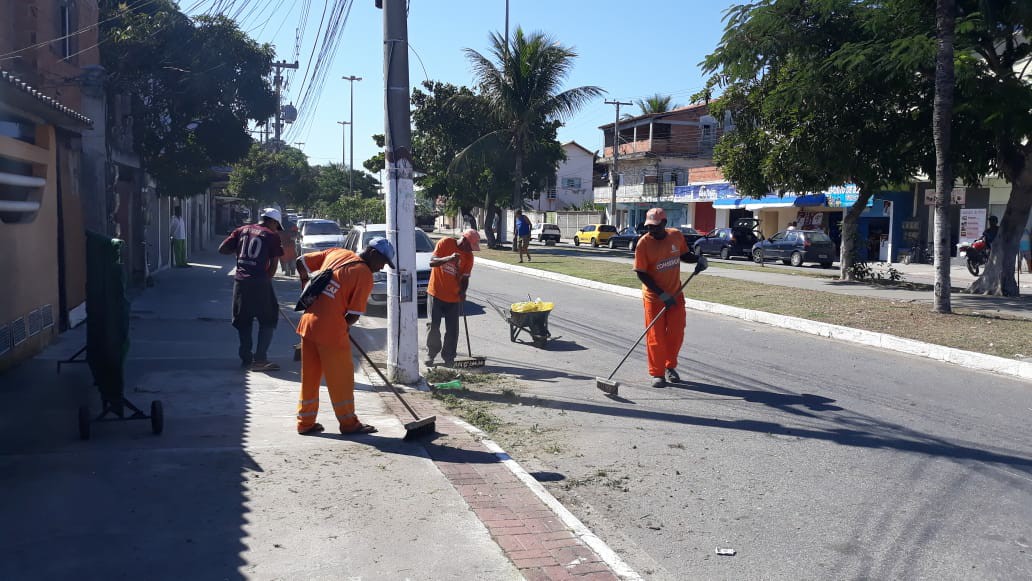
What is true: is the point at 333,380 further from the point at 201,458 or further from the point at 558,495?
the point at 558,495

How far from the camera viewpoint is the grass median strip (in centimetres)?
1119

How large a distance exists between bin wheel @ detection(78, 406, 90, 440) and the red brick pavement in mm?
2424

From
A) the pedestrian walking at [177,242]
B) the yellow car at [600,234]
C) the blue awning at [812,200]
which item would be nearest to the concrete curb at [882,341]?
the pedestrian walking at [177,242]

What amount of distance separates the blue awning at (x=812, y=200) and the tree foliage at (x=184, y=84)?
1021 inches

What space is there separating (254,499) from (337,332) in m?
1.62

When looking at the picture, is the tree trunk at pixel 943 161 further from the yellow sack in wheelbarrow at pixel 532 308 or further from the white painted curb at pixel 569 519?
the white painted curb at pixel 569 519

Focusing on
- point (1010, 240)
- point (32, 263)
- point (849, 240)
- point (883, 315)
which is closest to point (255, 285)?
Answer: point (32, 263)

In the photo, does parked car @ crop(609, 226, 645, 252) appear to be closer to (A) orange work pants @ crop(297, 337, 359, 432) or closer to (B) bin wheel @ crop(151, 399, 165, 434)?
(A) orange work pants @ crop(297, 337, 359, 432)

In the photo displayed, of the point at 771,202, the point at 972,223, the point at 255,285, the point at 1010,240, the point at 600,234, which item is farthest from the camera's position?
the point at 600,234

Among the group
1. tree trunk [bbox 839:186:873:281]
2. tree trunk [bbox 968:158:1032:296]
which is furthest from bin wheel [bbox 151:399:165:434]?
tree trunk [bbox 839:186:873:281]

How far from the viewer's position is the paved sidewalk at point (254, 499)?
4.16m

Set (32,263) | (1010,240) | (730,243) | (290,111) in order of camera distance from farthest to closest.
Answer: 1. (730,243)
2. (290,111)
3. (1010,240)
4. (32,263)

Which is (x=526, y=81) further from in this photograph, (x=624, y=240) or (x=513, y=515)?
(x=513, y=515)

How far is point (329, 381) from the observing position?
6.37 meters
